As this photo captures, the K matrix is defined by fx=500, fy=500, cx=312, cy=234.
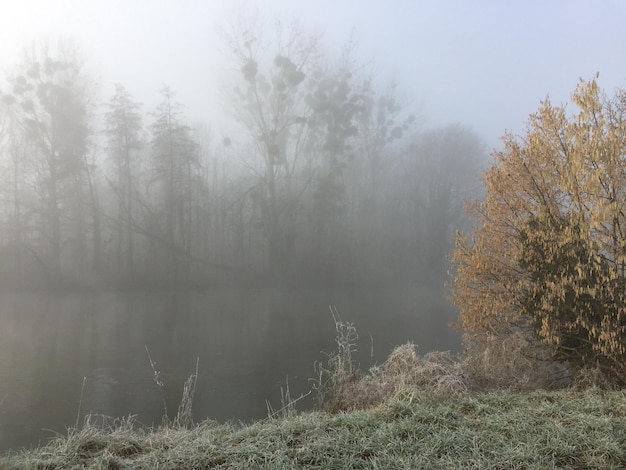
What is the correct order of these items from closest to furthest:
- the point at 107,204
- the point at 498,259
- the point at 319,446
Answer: the point at 319,446
the point at 498,259
the point at 107,204

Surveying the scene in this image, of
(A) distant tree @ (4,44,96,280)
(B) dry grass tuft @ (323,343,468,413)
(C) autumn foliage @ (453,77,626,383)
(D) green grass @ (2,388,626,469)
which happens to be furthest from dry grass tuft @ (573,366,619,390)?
(A) distant tree @ (4,44,96,280)

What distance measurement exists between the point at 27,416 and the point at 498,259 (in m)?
9.00

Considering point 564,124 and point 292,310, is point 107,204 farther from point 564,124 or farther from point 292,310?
point 564,124

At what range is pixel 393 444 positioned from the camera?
3.47 meters

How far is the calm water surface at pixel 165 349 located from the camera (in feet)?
32.6

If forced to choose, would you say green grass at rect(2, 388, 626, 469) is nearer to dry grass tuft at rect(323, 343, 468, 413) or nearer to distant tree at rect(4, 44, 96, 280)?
dry grass tuft at rect(323, 343, 468, 413)

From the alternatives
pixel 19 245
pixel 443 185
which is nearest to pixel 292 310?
pixel 19 245

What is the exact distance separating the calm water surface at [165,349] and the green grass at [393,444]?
4.21 metres

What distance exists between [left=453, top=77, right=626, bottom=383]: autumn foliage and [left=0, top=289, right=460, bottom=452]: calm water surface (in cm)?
445

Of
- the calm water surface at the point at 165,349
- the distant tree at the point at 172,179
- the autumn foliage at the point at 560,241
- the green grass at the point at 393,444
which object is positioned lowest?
the calm water surface at the point at 165,349

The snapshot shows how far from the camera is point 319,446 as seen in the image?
342 centimetres

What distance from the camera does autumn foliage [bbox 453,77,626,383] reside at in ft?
22.8

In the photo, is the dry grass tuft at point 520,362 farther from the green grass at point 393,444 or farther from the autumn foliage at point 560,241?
the green grass at point 393,444

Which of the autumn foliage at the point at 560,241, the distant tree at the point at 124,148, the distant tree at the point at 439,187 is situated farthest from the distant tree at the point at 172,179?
the autumn foliage at the point at 560,241
